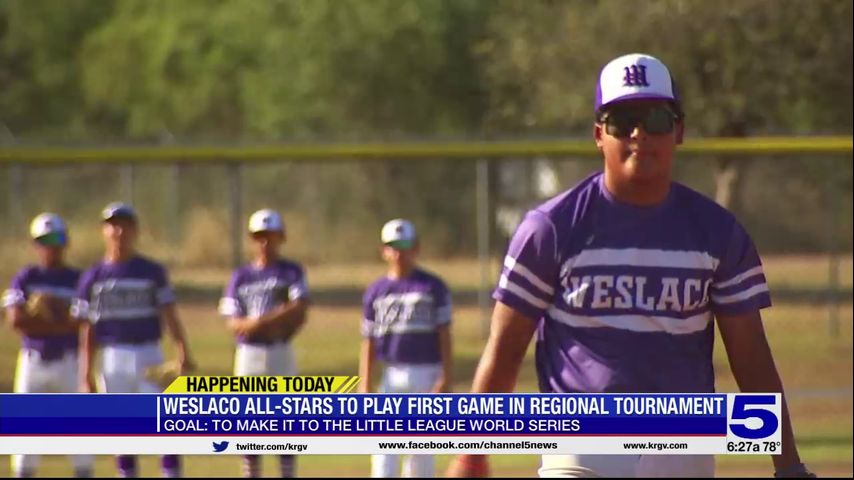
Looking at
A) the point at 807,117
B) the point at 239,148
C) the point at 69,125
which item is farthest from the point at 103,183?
the point at 69,125

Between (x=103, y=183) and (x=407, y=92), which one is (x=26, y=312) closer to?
(x=103, y=183)

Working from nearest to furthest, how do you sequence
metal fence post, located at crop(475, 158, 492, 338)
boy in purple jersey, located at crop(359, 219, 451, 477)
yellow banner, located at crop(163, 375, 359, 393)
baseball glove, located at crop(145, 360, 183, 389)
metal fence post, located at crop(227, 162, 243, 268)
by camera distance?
yellow banner, located at crop(163, 375, 359, 393), boy in purple jersey, located at crop(359, 219, 451, 477), baseball glove, located at crop(145, 360, 183, 389), metal fence post, located at crop(227, 162, 243, 268), metal fence post, located at crop(475, 158, 492, 338)

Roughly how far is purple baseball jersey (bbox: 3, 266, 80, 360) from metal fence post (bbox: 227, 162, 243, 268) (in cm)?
273

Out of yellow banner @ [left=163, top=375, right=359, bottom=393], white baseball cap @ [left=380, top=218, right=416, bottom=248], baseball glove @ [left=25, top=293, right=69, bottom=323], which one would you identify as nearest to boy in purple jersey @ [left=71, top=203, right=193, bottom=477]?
baseball glove @ [left=25, top=293, right=69, bottom=323]

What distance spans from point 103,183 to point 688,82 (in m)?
8.30

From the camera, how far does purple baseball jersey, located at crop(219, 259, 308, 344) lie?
11469 millimetres

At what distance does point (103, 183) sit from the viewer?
21453mm

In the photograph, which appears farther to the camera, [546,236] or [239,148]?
[239,148]

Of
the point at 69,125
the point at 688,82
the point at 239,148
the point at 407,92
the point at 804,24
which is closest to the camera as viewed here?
the point at 239,148

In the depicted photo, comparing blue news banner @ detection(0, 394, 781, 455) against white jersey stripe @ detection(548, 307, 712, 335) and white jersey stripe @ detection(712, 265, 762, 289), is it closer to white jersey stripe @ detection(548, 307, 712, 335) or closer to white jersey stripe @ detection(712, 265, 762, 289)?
white jersey stripe @ detection(548, 307, 712, 335)

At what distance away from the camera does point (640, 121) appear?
16.2ft

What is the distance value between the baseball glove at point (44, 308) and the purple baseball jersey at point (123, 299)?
1.24 feet

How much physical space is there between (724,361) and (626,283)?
21.5 feet

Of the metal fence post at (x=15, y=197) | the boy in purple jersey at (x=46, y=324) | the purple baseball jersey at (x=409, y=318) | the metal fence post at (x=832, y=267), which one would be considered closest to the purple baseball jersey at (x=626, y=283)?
the purple baseball jersey at (x=409, y=318)
